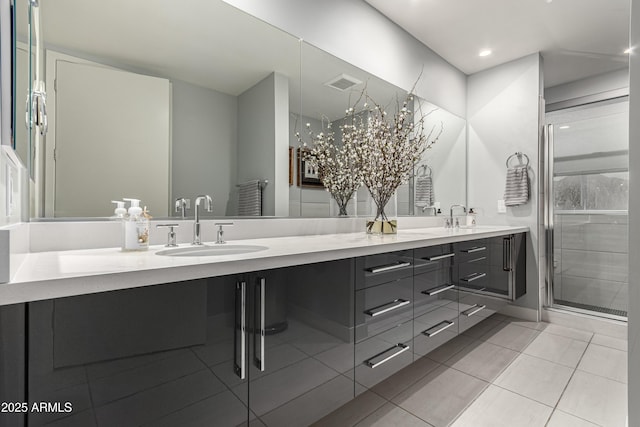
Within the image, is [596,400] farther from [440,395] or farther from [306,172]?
[306,172]

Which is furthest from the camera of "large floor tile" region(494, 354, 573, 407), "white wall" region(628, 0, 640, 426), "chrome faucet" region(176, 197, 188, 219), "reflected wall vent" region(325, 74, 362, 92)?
"reflected wall vent" region(325, 74, 362, 92)

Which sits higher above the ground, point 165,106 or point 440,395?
point 165,106

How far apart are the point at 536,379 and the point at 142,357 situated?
214 centimetres

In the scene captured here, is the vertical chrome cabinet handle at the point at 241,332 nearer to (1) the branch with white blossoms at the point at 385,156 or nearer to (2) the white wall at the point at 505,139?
(1) the branch with white blossoms at the point at 385,156

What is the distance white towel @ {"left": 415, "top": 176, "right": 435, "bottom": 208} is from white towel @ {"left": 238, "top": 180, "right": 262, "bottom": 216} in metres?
1.73

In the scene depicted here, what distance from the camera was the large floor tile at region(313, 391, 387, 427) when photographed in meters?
1.46

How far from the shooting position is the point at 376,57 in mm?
→ 2432

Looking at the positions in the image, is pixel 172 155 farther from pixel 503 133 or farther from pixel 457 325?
pixel 503 133

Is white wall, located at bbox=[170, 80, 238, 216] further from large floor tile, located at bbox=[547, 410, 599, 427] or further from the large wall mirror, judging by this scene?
large floor tile, located at bbox=[547, 410, 599, 427]

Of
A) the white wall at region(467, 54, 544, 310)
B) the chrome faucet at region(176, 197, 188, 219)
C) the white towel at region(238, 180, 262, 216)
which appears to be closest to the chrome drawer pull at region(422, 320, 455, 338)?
the white towel at region(238, 180, 262, 216)

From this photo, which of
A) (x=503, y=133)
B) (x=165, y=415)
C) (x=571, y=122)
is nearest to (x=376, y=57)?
(x=503, y=133)

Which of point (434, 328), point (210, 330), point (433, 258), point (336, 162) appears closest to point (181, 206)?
point (210, 330)

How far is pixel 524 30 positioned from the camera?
8.63 feet

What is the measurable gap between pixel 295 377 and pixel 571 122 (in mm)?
3558
